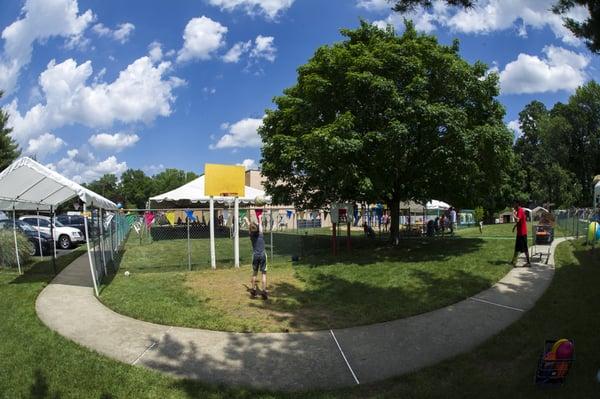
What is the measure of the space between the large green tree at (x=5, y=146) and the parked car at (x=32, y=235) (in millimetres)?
25837

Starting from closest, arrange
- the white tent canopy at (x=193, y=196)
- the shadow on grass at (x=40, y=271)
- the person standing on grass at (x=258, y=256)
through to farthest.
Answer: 1. the person standing on grass at (x=258, y=256)
2. the shadow on grass at (x=40, y=271)
3. the white tent canopy at (x=193, y=196)

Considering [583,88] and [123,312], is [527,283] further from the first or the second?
[583,88]

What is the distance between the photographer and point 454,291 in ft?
30.9

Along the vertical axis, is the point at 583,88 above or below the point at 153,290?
above

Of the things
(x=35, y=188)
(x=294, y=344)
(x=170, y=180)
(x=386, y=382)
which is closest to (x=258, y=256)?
(x=294, y=344)

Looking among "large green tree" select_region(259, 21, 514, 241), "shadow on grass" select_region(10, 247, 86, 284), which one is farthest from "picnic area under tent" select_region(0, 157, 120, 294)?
"large green tree" select_region(259, 21, 514, 241)

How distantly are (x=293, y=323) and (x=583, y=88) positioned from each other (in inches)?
2869

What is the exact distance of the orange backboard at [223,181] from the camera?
46.3ft

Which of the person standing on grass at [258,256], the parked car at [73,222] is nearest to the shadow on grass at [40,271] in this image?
the person standing on grass at [258,256]

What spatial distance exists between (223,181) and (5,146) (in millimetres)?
37613

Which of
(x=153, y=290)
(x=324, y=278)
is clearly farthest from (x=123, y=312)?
(x=324, y=278)

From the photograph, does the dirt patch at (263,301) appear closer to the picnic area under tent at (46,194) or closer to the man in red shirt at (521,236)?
the picnic area under tent at (46,194)

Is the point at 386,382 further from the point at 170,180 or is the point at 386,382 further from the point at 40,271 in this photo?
the point at 170,180

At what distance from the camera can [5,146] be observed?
42.7 meters
